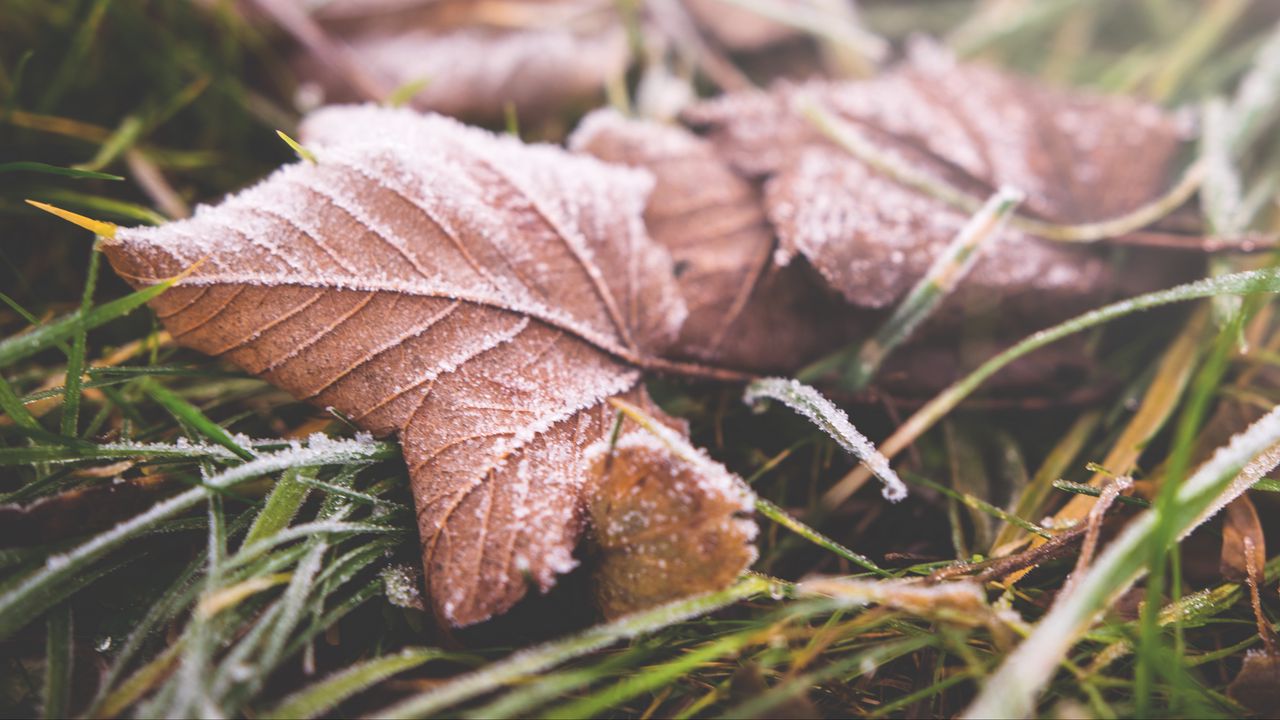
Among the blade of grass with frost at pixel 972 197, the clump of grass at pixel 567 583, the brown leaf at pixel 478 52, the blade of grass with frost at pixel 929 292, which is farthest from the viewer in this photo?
the brown leaf at pixel 478 52

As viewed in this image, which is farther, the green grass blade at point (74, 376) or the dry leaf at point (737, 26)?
the dry leaf at point (737, 26)

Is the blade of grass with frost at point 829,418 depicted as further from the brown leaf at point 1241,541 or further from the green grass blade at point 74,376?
the green grass blade at point 74,376

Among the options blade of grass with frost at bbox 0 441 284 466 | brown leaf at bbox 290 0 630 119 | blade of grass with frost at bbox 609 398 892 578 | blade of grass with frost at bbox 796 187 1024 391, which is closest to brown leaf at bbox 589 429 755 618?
blade of grass with frost at bbox 609 398 892 578

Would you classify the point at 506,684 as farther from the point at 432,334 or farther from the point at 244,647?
the point at 432,334

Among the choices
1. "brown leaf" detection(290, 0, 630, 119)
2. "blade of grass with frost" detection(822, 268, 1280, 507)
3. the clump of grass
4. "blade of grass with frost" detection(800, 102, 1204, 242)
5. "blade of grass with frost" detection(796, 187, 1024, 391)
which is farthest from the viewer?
"brown leaf" detection(290, 0, 630, 119)

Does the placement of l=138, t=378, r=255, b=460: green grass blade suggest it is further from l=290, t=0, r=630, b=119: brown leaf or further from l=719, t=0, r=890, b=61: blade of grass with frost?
l=719, t=0, r=890, b=61: blade of grass with frost

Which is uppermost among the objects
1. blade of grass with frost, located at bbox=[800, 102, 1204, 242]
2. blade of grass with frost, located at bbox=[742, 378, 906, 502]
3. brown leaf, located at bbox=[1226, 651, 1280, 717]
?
blade of grass with frost, located at bbox=[800, 102, 1204, 242]

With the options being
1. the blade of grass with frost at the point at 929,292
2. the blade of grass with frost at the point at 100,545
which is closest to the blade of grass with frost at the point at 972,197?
the blade of grass with frost at the point at 929,292
